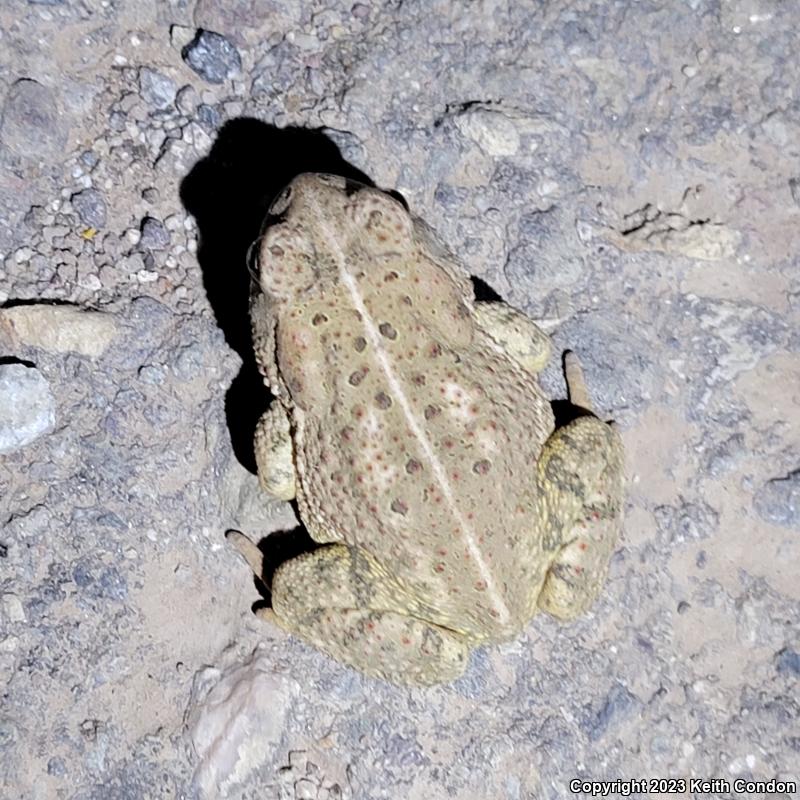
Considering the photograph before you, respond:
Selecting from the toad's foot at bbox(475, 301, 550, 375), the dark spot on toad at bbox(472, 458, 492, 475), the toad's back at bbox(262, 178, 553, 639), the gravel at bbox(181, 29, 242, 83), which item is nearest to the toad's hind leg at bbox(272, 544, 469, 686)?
the toad's back at bbox(262, 178, 553, 639)

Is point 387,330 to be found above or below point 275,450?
above

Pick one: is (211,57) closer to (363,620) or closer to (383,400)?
(383,400)

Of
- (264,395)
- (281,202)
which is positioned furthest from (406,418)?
(264,395)

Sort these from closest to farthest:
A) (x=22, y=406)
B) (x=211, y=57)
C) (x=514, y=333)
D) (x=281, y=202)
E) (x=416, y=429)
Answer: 1. (x=416, y=429)
2. (x=281, y=202)
3. (x=514, y=333)
4. (x=22, y=406)
5. (x=211, y=57)

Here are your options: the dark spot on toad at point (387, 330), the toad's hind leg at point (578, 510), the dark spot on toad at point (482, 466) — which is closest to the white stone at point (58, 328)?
the dark spot on toad at point (387, 330)

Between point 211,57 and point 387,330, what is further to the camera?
point 211,57

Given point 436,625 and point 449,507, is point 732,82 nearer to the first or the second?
point 449,507
